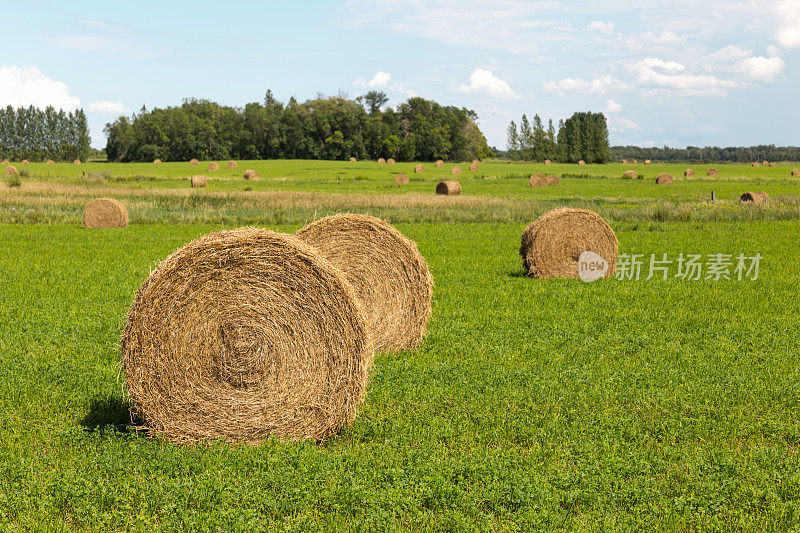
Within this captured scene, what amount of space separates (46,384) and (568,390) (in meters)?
7.01

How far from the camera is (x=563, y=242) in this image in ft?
59.7

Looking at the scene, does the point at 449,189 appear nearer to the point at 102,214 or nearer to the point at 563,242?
the point at 102,214

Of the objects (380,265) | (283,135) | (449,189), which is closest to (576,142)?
(283,135)

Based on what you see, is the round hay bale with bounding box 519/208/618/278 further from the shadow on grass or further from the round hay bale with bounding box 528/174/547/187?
the round hay bale with bounding box 528/174/547/187

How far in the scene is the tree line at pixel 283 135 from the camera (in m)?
129

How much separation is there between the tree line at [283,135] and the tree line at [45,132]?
24569 mm

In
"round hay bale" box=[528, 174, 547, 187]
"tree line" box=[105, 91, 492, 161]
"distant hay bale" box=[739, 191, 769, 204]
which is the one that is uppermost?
"tree line" box=[105, 91, 492, 161]

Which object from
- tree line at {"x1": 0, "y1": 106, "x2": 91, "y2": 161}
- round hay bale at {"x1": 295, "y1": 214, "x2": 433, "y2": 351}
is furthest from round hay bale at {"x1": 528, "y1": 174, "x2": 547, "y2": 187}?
tree line at {"x1": 0, "y1": 106, "x2": 91, "y2": 161}

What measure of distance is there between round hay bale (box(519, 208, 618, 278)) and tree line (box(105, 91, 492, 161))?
115525mm

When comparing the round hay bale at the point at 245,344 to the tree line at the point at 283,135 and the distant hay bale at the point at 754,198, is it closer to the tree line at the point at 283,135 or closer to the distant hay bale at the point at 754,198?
the distant hay bale at the point at 754,198

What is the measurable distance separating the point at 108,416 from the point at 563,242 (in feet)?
42.9

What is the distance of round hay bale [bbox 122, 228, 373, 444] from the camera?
729cm

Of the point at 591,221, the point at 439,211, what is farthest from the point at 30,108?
the point at 591,221

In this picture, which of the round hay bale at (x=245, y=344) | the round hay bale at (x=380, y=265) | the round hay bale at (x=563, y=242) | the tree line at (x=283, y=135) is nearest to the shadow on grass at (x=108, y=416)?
the round hay bale at (x=245, y=344)
